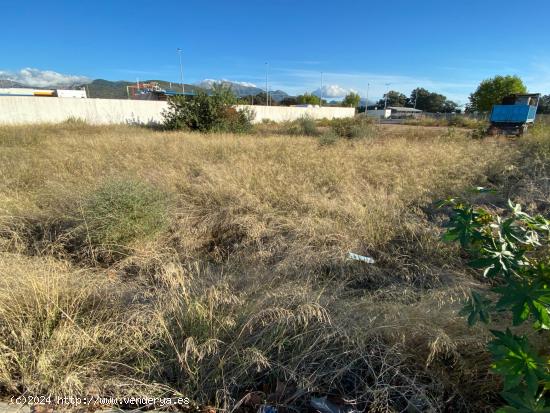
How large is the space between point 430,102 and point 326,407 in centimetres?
9069

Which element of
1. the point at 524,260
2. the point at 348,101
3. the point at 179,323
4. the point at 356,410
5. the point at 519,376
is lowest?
the point at 356,410

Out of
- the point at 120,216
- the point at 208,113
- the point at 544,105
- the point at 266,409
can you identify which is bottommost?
the point at 266,409

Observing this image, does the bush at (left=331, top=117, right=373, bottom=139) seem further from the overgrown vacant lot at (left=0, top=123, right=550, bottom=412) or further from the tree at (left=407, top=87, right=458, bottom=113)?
the tree at (left=407, top=87, right=458, bottom=113)

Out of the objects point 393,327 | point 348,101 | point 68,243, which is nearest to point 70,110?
point 68,243

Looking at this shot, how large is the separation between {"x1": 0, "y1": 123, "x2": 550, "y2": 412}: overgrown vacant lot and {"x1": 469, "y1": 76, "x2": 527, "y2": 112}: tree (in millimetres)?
51615

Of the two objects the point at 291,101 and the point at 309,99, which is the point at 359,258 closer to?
the point at 309,99

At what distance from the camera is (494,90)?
4641cm

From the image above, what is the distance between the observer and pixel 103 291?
7.18 feet

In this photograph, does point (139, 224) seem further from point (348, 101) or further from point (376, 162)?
point (348, 101)

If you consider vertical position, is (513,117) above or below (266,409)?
above

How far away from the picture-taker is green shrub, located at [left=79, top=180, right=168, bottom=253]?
3174mm

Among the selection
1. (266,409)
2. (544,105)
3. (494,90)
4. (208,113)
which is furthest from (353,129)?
(544,105)

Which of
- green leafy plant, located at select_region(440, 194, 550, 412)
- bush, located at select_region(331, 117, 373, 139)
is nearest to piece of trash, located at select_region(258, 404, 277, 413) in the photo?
green leafy plant, located at select_region(440, 194, 550, 412)

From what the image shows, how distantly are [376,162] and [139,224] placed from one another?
16.8 ft
